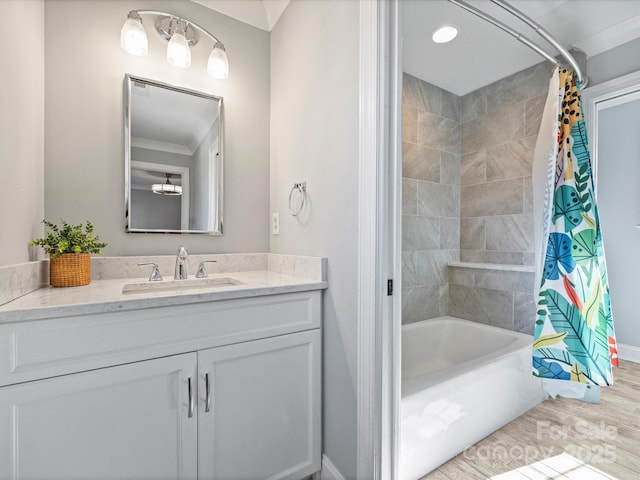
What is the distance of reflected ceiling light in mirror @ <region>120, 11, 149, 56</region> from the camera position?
1.43 meters

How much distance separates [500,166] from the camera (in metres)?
2.40

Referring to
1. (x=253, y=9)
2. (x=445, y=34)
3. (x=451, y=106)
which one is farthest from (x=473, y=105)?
(x=253, y=9)

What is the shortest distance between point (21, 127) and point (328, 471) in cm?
177

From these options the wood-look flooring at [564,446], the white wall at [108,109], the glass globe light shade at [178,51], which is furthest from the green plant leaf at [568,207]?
the glass globe light shade at [178,51]

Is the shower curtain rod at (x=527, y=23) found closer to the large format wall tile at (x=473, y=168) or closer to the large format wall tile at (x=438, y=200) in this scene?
the large format wall tile at (x=473, y=168)

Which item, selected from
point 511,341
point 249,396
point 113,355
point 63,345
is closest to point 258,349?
point 249,396

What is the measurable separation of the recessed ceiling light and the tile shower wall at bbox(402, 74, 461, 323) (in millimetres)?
266

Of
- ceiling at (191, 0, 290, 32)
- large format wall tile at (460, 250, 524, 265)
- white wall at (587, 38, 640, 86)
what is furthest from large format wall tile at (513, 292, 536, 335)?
ceiling at (191, 0, 290, 32)

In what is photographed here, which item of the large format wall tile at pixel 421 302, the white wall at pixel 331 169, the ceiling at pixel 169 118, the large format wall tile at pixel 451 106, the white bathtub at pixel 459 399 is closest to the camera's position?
the white wall at pixel 331 169

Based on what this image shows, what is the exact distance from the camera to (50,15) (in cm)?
137

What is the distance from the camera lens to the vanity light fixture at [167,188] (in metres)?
1.58

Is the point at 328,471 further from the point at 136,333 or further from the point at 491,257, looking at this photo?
the point at 491,257

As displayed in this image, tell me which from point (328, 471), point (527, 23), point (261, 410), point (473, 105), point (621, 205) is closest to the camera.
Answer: point (261, 410)

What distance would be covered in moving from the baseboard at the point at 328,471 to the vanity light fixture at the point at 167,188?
144cm
